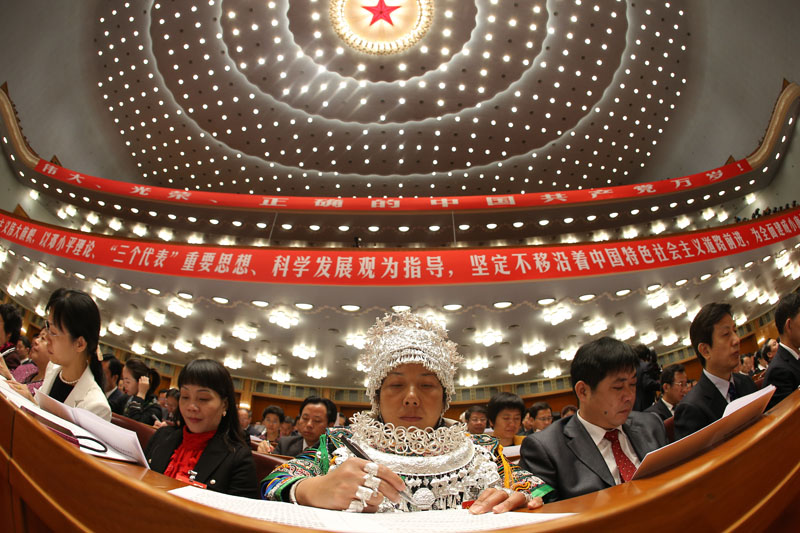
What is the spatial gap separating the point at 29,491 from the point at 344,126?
12955 mm

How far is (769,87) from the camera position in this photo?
385 inches

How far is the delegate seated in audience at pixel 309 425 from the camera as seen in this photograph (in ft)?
11.3

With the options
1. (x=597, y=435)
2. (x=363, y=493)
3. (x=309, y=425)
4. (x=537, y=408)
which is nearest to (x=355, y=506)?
(x=363, y=493)

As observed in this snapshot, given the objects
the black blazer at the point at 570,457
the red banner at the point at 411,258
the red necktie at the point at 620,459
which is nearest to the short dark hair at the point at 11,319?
the black blazer at the point at 570,457

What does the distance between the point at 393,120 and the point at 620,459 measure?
40.1 ft


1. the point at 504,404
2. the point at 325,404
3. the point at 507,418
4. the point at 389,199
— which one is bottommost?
the point at 507,418

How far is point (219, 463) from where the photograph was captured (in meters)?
1.73

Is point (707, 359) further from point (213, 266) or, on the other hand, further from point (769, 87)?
point (769, 87)

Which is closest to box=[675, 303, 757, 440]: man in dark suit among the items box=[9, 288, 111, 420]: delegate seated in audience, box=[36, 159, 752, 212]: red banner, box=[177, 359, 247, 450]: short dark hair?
box=[177, 359, 247, 450]: short dark hair

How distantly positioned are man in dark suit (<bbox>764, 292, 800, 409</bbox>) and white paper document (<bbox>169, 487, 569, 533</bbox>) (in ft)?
5.69

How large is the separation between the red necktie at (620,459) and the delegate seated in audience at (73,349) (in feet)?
6.69

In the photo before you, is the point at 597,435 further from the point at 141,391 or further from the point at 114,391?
the point at 141,391

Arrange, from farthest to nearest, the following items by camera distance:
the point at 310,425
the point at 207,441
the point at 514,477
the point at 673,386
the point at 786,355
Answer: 1. the point at 310,425
2. the point at 673,386
3. the point at 786,355
4. the point at 207,441
5. the point at 514,477

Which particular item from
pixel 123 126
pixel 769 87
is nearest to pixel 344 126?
pixel 123 126
